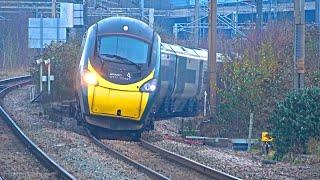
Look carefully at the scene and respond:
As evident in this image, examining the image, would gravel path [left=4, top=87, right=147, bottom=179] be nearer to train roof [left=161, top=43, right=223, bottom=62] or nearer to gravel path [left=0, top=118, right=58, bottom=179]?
gravel path [left=0, top=118, right=58, bottom=179]

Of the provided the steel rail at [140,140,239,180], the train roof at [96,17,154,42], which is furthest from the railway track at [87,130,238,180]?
the train roof at [96,17,154,42]

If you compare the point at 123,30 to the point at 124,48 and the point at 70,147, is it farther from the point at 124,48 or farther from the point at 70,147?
the point at 70,147

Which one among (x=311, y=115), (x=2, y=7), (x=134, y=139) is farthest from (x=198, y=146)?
(x=2, y=7)

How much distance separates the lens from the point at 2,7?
5688 cm

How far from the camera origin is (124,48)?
19766 millimetres

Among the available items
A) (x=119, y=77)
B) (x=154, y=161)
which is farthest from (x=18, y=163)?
(x=119, y=77)

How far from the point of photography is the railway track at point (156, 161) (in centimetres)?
1434

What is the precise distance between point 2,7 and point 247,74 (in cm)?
3759

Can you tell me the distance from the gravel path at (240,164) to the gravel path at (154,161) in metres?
0.65

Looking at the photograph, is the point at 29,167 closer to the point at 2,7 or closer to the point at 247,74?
the point at 247,74

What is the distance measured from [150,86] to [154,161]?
10.5 feet

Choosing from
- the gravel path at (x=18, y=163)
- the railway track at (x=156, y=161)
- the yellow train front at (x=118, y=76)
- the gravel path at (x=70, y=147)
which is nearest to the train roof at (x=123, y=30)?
the yellow train front at (x=118, y=76)

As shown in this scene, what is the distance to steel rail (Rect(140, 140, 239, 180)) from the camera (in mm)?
13797

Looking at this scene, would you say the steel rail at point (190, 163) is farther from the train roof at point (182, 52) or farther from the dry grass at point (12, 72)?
the dry grass at point (12, 72)
